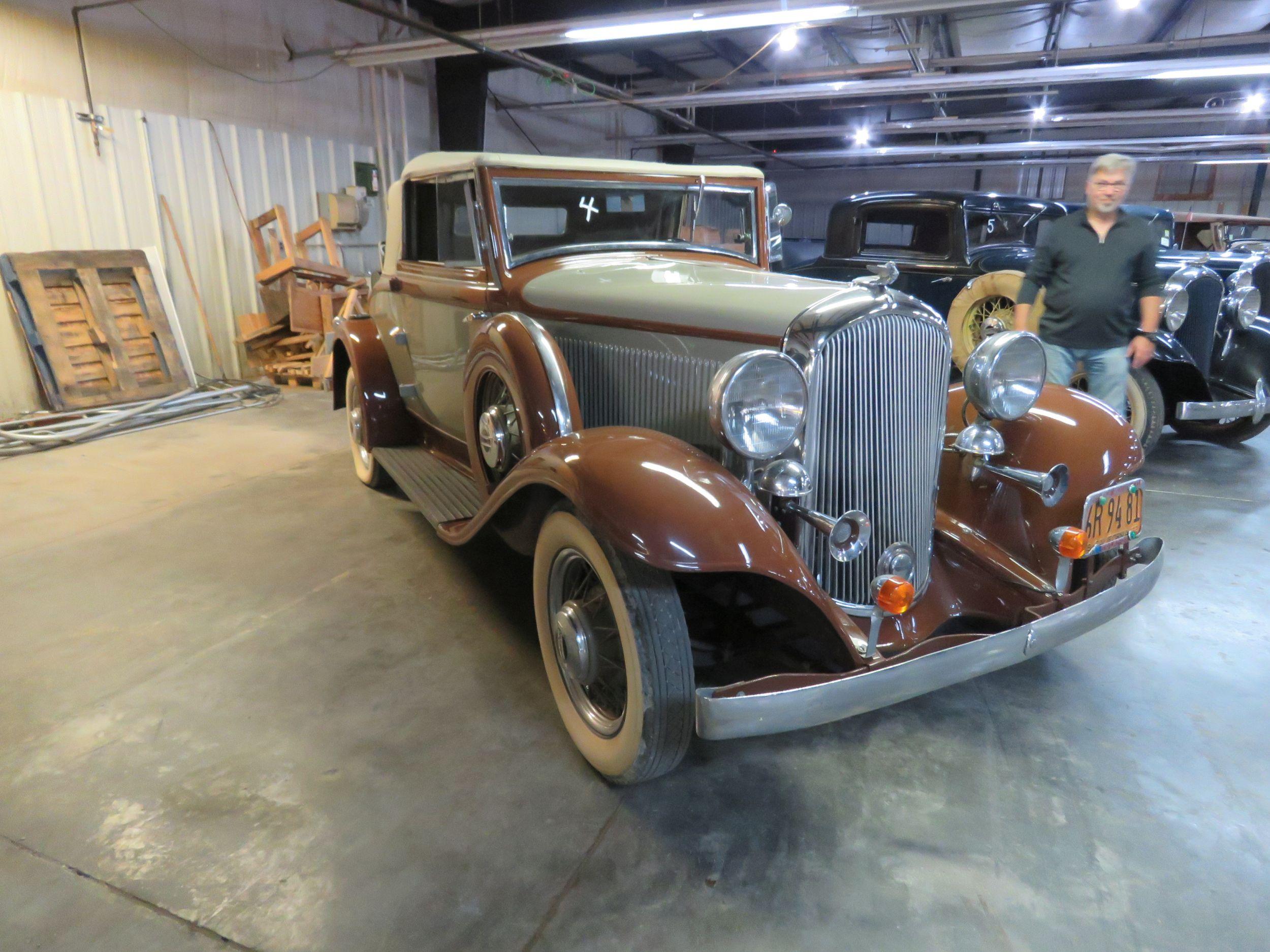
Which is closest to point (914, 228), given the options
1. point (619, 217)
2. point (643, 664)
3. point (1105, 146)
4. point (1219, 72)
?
point (1219, 72)

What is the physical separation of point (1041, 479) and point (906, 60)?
8.12 m

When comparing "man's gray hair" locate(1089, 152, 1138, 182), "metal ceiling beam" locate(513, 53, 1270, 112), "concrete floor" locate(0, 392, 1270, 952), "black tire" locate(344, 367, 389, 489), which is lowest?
"concrete floor" locate(0, 392, 1270, 952)

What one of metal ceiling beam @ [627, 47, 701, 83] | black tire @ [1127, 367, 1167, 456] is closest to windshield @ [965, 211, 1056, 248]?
black tire @ [1127, 367, 1167, 456]

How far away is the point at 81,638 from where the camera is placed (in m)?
2.70

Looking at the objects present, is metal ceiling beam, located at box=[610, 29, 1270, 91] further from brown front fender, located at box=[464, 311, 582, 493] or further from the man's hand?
brown front fender, located at box=[464, 311, 582, 493]

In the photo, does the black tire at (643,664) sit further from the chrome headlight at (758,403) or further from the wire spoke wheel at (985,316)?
the wire spoke wheel at (985,316)

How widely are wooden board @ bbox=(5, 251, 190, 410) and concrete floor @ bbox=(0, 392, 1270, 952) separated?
353cm

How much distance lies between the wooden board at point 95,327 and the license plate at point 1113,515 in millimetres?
6694

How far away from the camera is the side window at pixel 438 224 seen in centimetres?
314

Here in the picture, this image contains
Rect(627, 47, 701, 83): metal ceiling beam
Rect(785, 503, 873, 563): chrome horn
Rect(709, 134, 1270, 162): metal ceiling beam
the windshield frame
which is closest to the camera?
Rect(785, 503, 873, 563): chrome horn

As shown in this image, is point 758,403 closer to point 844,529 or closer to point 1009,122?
point 844,529

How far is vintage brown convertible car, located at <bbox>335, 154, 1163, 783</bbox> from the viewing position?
1723 mm

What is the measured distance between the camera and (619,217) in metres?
3.17

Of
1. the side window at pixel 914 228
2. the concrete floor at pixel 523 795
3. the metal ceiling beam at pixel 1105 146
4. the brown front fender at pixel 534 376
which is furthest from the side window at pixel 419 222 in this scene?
the metal ceiling beam at pixel 1105 146
